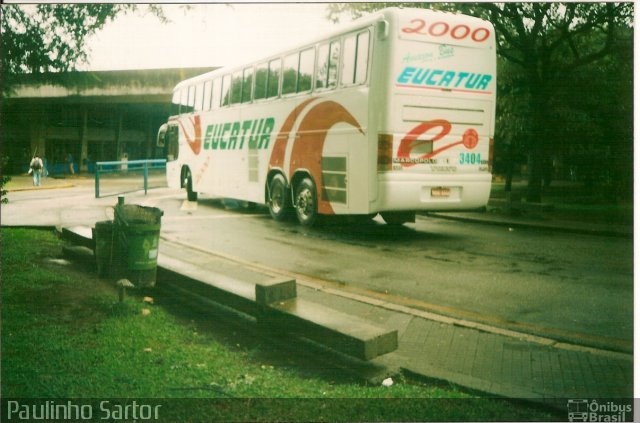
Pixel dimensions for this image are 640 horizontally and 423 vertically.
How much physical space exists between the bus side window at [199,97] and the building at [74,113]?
70cm

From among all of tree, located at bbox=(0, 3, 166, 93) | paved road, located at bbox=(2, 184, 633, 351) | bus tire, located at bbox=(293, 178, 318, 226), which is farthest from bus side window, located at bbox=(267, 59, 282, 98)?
tree, located at bbox=(0, 3, 166, 93)

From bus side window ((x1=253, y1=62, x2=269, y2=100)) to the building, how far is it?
1464 mm

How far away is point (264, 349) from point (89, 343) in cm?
126

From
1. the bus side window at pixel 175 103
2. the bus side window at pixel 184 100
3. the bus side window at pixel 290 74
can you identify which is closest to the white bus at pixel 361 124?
the bus side window at pixel 290 74

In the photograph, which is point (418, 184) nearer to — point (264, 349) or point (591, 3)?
point (591, 3)

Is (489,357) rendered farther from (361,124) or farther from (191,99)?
(361,124)

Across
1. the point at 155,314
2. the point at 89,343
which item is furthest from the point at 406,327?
the point at 89,343

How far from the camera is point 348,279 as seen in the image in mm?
6164

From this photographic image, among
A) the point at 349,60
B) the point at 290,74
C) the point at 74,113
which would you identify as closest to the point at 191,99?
the point at 74,113

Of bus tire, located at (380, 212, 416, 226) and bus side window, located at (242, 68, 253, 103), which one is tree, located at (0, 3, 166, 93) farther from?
bus tire, located at (380, 212, 416, 226)

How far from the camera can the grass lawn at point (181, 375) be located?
3529 millimetres

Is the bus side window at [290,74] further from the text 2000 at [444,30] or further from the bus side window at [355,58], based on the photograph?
the text 2000 at [444,30]

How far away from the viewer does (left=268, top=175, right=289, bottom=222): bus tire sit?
7930mm

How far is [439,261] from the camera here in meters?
6.83
